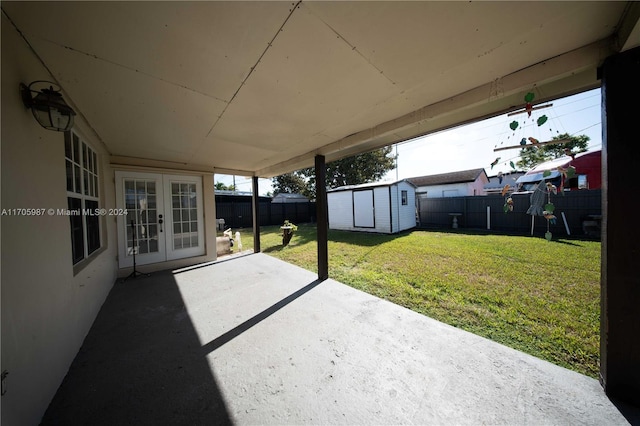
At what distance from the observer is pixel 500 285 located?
11.6 ft

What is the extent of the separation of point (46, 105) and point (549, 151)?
2133cm

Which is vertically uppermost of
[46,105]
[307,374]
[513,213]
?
[46,105]

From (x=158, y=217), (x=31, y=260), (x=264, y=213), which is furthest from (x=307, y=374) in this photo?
(x=264, y=213)

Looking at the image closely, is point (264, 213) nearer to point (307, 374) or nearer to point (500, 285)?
point (500, 285)

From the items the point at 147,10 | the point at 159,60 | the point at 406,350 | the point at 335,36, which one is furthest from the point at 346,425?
the point at 159,60

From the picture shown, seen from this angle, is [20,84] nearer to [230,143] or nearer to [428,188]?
[230,143]

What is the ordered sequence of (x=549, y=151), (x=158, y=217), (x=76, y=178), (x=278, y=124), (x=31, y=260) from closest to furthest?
(x=31, y=260)
(x=76, y=178)
(x=278, y=124)
(x=158, y=217)
(x=549, y=151)

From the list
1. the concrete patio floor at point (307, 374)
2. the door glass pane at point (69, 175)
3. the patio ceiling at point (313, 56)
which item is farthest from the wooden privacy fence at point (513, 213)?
the door glass pane at point (69, 175)

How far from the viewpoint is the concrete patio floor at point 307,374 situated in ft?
4.84

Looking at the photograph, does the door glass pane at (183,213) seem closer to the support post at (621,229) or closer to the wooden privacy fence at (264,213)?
the support post at (621,229)

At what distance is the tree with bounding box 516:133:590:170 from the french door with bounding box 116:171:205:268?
6162mm

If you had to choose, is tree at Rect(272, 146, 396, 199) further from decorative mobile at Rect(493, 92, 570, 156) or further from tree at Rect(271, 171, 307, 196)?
decorative mobile at Rect(493, 92, 570, 156)

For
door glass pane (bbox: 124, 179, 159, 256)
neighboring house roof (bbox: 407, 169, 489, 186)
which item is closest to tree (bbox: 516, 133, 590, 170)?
neighboring house roof (bbox: 407, 169, 489, 186)

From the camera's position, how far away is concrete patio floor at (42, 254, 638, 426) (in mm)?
1476
